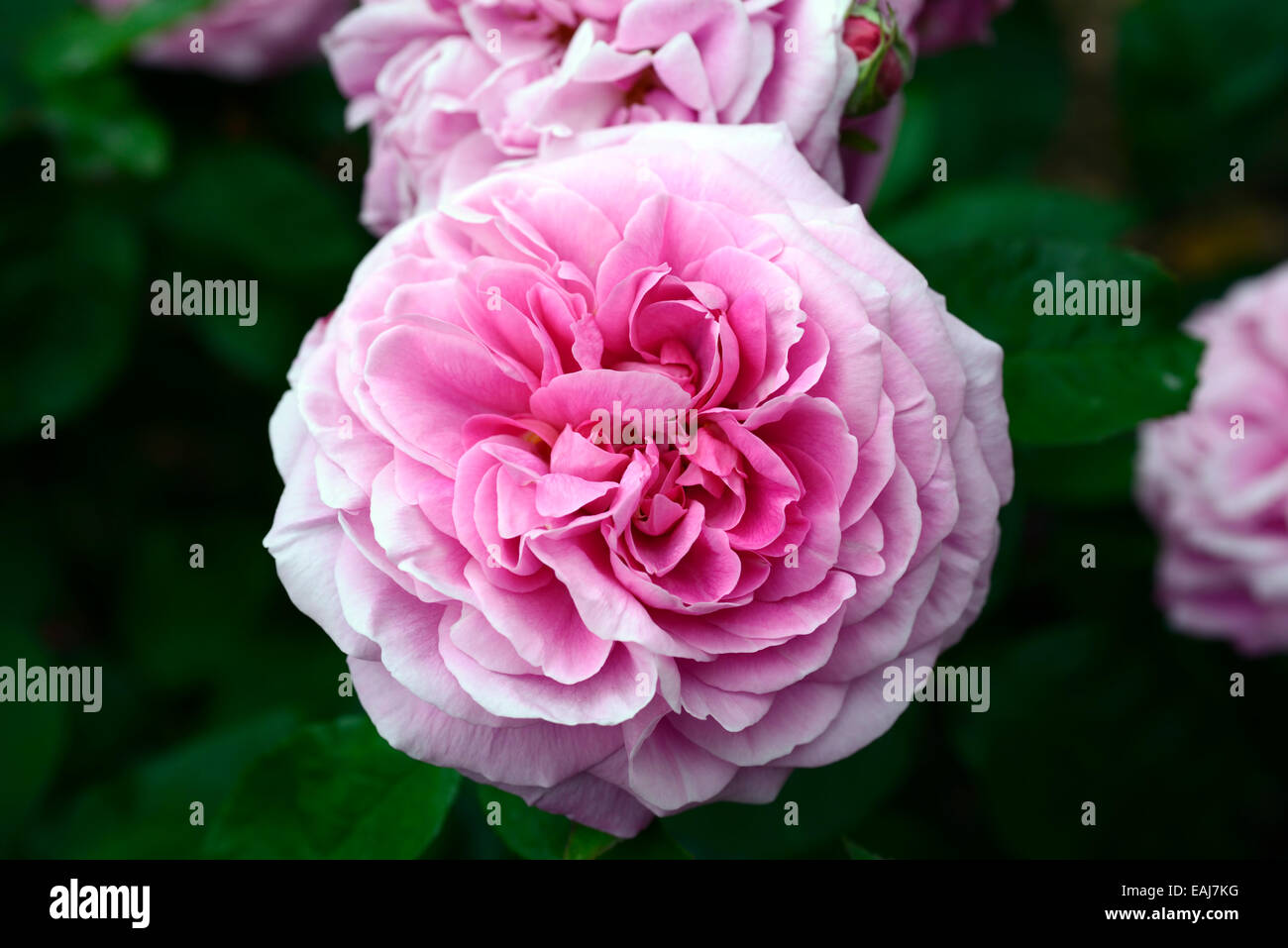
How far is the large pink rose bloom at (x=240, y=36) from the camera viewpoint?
1.65 m

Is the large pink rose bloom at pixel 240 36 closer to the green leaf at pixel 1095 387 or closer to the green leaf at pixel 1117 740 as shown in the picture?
the green leaf at pixel 1095 387

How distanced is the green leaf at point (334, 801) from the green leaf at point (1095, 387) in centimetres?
65

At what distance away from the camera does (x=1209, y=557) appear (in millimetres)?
1517

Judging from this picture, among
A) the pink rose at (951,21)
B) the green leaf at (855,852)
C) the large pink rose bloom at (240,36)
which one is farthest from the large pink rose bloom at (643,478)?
the large pink rose bloom at (240,36)

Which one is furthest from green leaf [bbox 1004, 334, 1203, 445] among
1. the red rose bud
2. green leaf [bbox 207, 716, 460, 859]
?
green leaf [bbox 207, 716, 460, 859]

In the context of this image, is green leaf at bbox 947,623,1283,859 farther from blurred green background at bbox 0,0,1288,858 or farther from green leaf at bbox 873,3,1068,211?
green leaf at bbox 873,3,1068,211

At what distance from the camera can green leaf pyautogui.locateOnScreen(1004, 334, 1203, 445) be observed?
1021 millimetres

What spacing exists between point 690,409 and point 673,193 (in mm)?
169

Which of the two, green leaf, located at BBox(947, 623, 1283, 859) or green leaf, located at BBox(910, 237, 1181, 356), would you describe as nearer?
green leaf, located at BBox(910, 237, 1181, 356)

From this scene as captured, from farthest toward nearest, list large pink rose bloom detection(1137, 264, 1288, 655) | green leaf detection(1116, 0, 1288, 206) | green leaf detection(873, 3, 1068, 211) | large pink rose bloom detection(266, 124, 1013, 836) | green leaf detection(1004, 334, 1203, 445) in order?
green leaf detection(873, 3, 1068, 211) < green leaf detection(1116, 0, 1288, 206) < large pink rose bloom detection(1137, 264, 1288, 655) < green leaf detection(1004, 334, 1203, 445) < large pink rose bloom detection(266, 124, 1013, 836)

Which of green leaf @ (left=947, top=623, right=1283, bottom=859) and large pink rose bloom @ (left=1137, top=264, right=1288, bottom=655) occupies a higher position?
large pink rose bloom @ (left=1137, top=264, right=1288, bottom=655)

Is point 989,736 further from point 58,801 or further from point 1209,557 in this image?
point 58,801

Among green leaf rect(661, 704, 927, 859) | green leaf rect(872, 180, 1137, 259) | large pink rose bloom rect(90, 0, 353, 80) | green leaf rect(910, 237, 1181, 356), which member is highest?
large pink rose bloom rect(90, 0, 353, 80)
